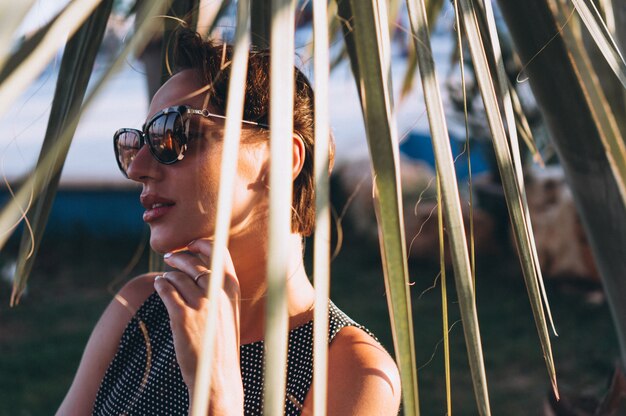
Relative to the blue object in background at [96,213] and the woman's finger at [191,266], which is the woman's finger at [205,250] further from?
the blue object in background at [96,213]

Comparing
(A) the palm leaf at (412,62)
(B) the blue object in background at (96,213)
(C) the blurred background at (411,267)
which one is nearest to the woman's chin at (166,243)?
(A) the palm leaf at (412,62)

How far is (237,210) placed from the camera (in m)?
1.04

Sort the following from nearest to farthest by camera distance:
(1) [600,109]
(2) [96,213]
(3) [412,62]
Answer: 1. (1) [600,109]
2. (3) [412,62]
3. (2) [96,213]

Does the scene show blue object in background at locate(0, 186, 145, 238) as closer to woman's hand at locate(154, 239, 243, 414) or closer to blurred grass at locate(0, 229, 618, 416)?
blurred grass at locate(0, 229, 618, 416)

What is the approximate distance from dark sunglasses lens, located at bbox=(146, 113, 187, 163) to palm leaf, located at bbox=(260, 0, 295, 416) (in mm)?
482

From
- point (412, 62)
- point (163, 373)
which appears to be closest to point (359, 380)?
point (163, 373)

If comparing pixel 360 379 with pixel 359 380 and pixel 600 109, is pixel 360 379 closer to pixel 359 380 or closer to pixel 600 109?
pixel 359 380

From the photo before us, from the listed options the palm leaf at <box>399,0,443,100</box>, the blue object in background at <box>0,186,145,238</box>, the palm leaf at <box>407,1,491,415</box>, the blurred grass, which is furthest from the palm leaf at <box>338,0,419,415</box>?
the blue object in background at <box>0,186,145,238</box>

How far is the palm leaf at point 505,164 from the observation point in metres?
0.74

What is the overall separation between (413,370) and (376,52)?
0.27m

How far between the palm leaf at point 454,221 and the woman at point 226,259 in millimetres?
315

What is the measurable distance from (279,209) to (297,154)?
0.56 m

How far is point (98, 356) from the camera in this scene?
123cm

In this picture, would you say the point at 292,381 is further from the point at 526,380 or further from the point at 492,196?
the point at 492,196
